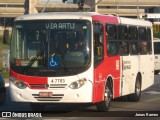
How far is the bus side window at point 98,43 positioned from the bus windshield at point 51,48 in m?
0.33

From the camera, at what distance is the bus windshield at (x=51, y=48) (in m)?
15.2

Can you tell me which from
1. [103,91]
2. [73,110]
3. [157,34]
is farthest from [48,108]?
[157,34]

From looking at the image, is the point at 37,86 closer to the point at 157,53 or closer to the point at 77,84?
the point at 77,84

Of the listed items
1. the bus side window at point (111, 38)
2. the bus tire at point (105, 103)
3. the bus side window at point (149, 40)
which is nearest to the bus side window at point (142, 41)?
the bus side window at point (149, 40)

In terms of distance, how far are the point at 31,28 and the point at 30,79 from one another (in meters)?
1.44

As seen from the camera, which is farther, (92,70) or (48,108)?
(48,108)

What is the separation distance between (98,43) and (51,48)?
1.37m

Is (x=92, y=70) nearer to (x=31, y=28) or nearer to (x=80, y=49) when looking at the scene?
(x=80, y=49)

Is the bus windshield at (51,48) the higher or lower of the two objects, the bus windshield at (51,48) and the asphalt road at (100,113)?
the higher

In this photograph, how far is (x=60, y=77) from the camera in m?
15.1

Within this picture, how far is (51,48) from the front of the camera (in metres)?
15.4

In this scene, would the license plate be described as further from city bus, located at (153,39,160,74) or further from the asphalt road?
city bus, located at (153,39,160,74)

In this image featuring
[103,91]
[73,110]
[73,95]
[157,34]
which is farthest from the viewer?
[157,34]

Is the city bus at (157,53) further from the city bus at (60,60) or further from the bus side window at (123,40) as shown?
the city bus at (60,60)
